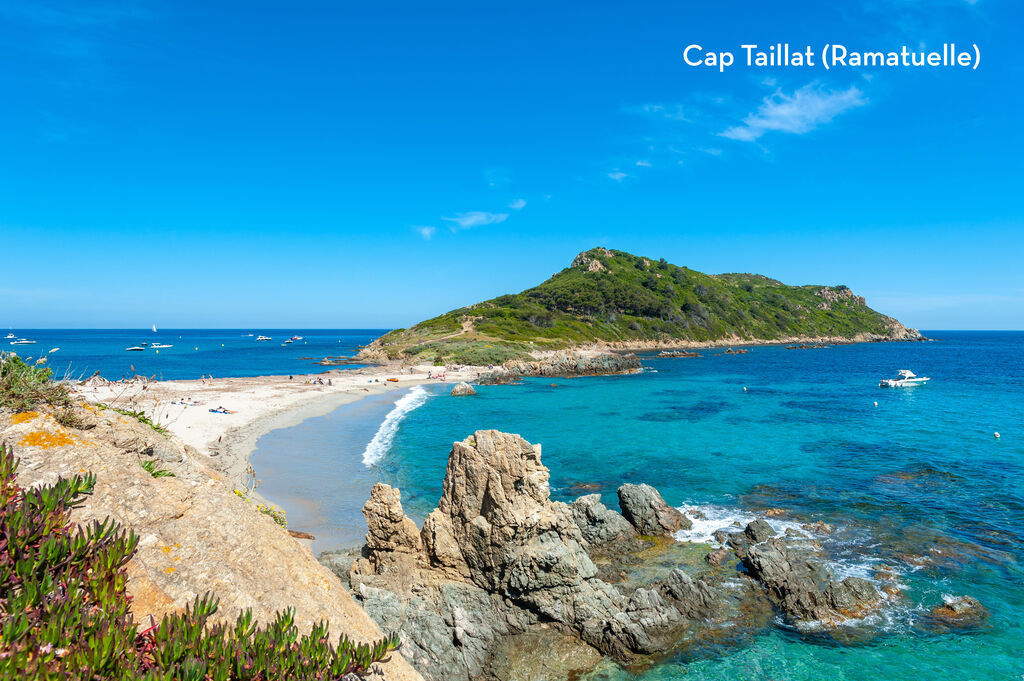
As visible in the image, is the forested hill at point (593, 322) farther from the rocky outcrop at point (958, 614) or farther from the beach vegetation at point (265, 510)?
the rocky outcrop at point (958, 614)

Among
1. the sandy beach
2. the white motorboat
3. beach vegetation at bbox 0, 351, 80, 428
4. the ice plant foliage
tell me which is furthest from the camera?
the white motorboat

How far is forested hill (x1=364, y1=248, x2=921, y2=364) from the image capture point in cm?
11106

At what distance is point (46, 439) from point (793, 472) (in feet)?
106

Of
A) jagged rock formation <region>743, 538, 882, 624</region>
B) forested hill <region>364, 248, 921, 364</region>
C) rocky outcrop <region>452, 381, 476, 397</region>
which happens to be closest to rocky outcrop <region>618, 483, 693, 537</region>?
jagged rock formation <region>743, 538, 882, 624</region>

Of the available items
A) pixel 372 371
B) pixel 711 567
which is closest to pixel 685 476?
pixel 711 567

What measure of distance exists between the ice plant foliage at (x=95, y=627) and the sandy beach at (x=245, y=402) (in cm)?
374

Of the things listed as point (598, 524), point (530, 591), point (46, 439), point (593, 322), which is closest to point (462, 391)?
point (598, 524)

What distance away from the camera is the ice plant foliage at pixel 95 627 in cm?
363

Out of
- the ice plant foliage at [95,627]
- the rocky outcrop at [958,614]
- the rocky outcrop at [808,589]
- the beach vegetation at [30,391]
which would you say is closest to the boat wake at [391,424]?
the rocky outcrop at [808,589]

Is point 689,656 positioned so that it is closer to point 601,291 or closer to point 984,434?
point 984,434

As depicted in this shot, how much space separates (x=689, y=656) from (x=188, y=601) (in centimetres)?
1244

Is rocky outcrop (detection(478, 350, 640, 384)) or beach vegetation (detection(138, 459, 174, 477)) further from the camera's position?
rocky outcrop (detection(478, 350, 640, 384))

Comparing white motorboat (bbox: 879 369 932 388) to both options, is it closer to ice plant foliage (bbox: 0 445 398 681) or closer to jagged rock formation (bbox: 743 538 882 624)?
jagged rock formation (bbox: 743 538 882 624)

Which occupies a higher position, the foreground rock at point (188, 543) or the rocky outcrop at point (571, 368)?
the foreground rock at point (188, 543)
